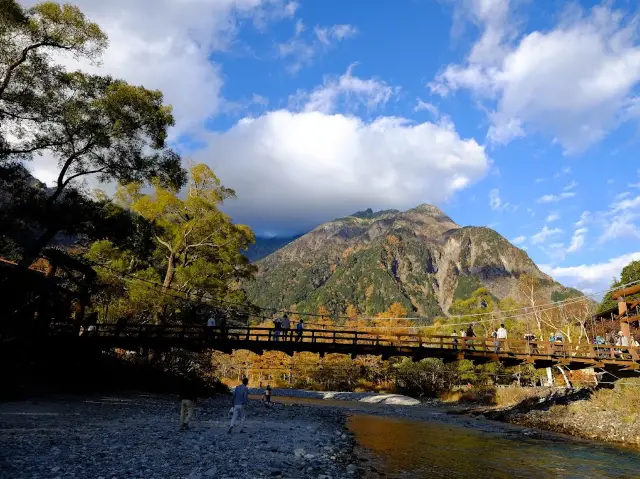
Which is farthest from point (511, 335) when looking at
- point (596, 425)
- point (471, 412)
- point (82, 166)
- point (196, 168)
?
point (82, 166)

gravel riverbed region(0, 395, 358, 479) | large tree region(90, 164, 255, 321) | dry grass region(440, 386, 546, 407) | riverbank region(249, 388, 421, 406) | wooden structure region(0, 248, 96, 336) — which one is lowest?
riverbank region(249, 388, 421, 406)

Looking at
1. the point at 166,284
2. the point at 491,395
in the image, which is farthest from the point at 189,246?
the point at 491,395

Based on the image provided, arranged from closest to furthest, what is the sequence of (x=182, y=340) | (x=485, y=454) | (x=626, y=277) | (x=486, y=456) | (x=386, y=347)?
(x=486, y=456)
(x=485, y=454)
(x=182, y=340)
(x=386, y=347)
(x=626, y=277)

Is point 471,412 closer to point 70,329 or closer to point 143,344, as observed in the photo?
point 143,344

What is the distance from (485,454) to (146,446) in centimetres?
1068

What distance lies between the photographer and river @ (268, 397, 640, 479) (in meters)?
11.2

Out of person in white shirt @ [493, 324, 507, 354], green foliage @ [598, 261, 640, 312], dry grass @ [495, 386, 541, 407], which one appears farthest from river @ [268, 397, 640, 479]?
green foliage @ [598, 261, 640, 312]

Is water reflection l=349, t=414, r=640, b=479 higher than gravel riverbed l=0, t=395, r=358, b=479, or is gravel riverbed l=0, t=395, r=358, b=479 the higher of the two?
gravel riverbed l=0, t=395, r=358, b=479

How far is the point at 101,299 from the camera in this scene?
25391 millimetres

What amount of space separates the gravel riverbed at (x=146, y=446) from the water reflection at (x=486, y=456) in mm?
1656

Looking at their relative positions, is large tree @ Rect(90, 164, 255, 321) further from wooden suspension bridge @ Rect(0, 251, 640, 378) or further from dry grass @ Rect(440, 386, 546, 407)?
dry grass @ Rect(440, 386, 546, 407)

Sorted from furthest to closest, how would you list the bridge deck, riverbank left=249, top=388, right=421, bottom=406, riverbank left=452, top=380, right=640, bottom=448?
riverbank left=249, top=388, right=421, bottom=406
the bridge deck
riverbank left=452, top=380, right=640, bottom=448

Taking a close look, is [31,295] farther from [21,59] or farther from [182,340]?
[21,59]

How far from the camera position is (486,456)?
1345 cm
